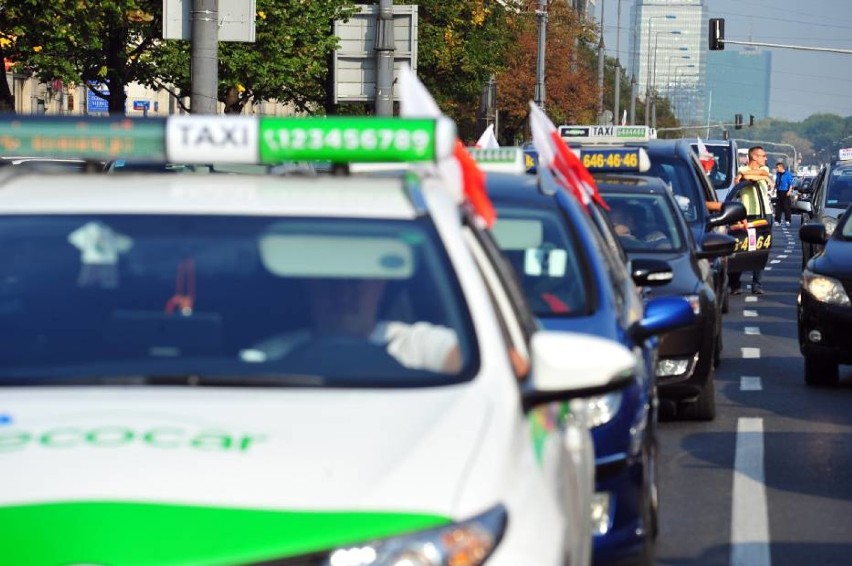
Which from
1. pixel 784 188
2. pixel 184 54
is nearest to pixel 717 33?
pixel 784 188

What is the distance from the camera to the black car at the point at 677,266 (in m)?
11.6

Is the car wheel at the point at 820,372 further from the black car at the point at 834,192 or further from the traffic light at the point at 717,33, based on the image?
the traffic light at the point at 717,33

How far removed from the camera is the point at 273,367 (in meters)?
4.58

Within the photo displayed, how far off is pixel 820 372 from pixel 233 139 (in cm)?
978

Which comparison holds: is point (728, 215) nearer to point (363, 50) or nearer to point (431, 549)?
point (431, 549)

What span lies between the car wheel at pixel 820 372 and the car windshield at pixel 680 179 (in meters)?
2.78

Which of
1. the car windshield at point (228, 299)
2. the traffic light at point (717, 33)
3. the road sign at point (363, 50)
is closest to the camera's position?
the car windshield at point (228, 299)

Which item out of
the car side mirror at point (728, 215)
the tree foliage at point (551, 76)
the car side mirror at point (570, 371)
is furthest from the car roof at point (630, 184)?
the tree foliage at point (551, 76)

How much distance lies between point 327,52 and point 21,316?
1553 inches

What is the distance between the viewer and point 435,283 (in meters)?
4.80

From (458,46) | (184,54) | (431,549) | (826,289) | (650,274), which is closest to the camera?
(431,549)

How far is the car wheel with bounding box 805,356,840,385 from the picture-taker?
46.5 feet

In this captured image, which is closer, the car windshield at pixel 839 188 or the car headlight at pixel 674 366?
the car headlight at pixel 674 366

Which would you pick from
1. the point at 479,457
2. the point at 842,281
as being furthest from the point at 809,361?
the point at 479,457
